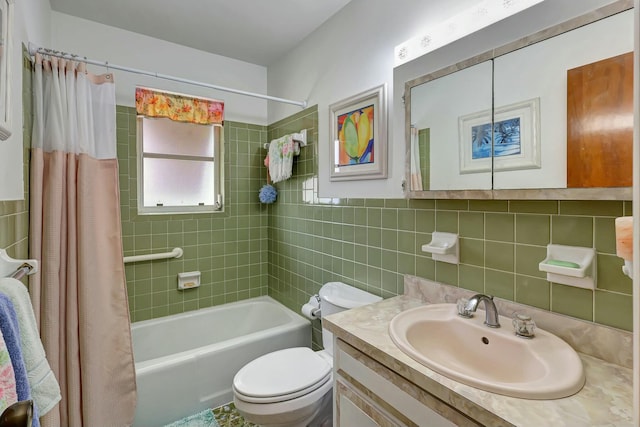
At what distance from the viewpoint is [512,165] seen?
3.57ft

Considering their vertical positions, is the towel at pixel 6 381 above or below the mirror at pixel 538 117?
below

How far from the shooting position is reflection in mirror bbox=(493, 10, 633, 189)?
87 cm

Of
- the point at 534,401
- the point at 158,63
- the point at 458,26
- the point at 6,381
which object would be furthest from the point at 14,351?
the point at 158,63

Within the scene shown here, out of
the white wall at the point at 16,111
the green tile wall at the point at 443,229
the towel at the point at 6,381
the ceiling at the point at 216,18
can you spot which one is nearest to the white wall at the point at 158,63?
the ceiling at the point at 216,18

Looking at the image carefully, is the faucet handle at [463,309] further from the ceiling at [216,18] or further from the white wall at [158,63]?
the white wall at [158,63]

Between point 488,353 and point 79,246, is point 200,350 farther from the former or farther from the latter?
point 488,353

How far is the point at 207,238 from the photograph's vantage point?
254cm

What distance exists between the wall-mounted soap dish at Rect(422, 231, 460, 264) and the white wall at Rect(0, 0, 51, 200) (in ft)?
5.27

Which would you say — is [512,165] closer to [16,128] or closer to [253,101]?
[16,128]

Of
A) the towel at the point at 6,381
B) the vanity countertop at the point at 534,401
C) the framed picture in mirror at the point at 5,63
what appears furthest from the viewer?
the framed picture in mirror at the point at 5,63

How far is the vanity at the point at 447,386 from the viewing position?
0.69 m

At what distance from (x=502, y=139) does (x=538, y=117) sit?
0.13 m

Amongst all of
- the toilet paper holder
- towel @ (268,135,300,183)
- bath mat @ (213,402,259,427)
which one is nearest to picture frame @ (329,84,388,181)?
towel @ (268,135,300,183)

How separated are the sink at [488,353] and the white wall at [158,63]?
88.8 inches
